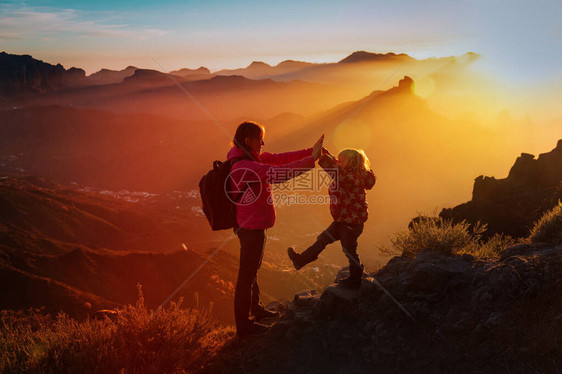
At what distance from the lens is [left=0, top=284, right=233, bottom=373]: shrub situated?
3584mm

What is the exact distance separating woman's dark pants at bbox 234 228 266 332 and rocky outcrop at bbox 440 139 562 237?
329 inches

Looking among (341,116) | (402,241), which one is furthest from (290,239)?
(402,241)

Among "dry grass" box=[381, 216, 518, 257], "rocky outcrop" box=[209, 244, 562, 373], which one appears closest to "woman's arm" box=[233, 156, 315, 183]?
"rocky outcrop" box=[209, 244, 562, 373]

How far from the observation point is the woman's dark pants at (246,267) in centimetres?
384

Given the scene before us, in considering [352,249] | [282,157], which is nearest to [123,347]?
[282,157]

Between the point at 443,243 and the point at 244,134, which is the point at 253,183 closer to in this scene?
the point at 244,134

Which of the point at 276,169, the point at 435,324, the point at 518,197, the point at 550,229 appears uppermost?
the point at 276,169

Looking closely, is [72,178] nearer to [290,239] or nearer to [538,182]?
[290,239]

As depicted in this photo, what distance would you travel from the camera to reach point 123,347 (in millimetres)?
3723

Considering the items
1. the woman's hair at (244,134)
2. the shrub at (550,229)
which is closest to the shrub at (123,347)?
the woman's hair at (244,134)

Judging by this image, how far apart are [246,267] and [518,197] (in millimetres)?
12478

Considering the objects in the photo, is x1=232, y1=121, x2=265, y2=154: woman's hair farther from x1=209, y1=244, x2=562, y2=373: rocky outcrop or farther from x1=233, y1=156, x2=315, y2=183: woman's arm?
x1=209, y1=244, x2=562, y2=373: rocky outcrop

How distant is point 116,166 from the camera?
536ft

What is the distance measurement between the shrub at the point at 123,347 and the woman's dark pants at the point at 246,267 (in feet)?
1.57
